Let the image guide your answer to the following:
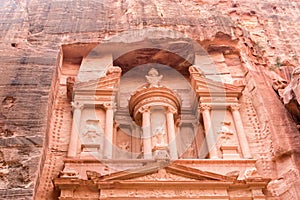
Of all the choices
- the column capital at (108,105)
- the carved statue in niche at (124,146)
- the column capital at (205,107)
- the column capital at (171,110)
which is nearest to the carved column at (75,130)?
the column capital at (108,105)

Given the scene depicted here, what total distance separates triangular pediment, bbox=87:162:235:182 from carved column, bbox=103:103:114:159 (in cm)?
110

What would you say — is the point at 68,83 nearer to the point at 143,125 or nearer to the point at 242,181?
the point at 143,125

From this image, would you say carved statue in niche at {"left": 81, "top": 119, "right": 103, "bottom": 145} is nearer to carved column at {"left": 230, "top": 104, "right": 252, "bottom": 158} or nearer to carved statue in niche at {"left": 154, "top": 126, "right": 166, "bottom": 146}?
carved statue in niche at {"left": 154, "top": 126, "right": 166, "bottom": 146}

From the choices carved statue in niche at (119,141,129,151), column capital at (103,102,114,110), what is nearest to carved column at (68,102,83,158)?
column capital at (103,102,114,110)

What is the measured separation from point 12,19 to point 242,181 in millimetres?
Result: 8088

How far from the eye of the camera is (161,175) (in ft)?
25.5

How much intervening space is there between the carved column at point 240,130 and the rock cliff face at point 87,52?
0.32 meters

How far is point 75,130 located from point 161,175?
2.54m

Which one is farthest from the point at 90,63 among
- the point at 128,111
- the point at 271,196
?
the point at 271,196

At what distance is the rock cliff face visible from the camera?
305 inches

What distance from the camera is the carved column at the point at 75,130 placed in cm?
879

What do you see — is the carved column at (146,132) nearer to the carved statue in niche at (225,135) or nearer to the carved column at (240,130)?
the carved statue in niche at (225,135)

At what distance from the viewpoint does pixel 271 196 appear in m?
7.94

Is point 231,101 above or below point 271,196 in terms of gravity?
above
